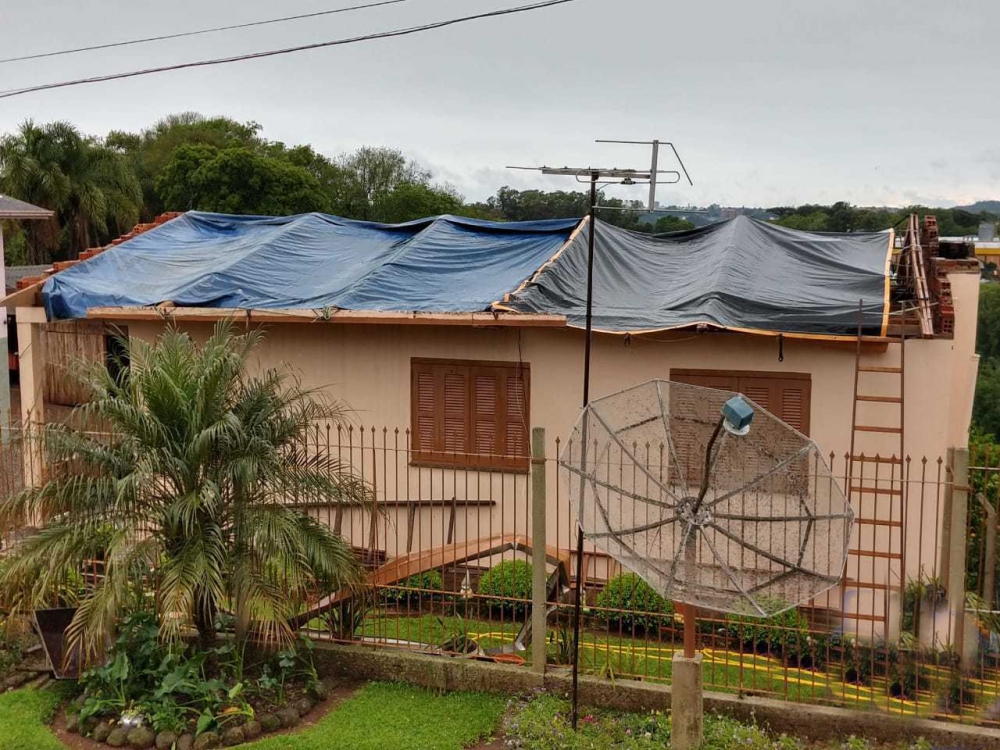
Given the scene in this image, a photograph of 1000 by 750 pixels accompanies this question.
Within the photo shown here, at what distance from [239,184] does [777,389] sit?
36.0 meters

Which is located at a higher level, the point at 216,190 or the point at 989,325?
the point at 216,190

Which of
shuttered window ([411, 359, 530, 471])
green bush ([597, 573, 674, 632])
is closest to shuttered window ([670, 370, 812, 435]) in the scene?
shuttered window ([411, 359, 530, 471])

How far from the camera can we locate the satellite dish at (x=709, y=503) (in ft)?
19.9

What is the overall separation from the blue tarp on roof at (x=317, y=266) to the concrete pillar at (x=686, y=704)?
533cm

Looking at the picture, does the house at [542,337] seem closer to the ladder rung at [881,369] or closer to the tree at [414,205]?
the ladder rung at [881,369]

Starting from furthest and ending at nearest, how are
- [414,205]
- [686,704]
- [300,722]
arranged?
[414,205]
[300,722]
[686,704]

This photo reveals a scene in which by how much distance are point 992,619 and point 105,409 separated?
22.8 feet

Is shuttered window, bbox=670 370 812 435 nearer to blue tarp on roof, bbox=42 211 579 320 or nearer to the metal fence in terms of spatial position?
the metal fence

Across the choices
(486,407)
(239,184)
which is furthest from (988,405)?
(239,184)

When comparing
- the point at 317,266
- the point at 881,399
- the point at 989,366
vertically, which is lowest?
the point at 989,366

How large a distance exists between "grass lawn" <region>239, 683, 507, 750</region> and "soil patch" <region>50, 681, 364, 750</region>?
0.08m

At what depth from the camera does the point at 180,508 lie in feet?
22.3

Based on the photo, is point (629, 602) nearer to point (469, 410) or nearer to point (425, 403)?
point (469, 410)

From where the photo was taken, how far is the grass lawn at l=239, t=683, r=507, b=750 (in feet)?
21.5
